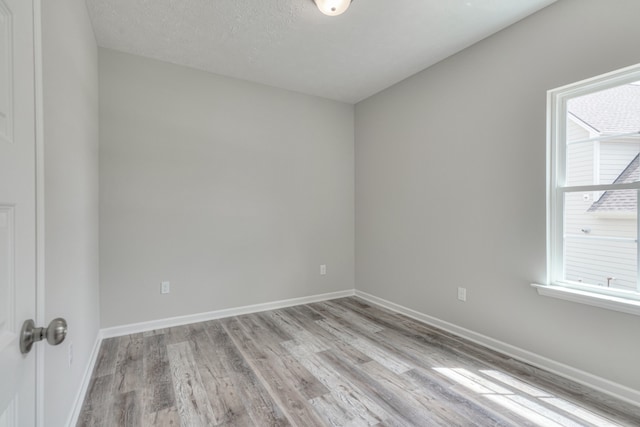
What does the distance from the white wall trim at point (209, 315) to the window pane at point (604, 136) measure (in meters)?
2.83

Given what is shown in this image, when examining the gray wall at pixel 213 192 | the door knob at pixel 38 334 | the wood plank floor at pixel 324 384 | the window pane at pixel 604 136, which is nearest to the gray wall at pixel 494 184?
the window pane at pixel 604 136

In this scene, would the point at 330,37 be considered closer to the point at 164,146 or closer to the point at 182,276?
the point at 164,146

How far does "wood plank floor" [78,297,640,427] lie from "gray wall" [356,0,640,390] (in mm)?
325

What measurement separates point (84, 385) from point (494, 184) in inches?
131

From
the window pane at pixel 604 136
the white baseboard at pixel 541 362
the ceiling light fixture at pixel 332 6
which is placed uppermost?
the ceiling light fixture at pixel 332 6

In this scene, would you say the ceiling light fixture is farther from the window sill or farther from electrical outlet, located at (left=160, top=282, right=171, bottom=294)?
electrical outlet, located at (left=160, top=282, right=171, bottom=294)

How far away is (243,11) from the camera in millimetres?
2199

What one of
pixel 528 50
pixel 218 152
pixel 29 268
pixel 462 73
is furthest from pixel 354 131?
pixel 29 268

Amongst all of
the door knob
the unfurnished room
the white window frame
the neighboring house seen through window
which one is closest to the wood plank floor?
the unfurnished room

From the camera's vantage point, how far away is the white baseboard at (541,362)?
1.82 meters

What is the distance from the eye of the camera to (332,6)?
2.05m

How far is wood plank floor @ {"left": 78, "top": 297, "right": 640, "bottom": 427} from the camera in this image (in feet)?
5.52

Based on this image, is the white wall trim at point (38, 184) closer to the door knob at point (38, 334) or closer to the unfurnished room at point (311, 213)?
the unfurnished room at point (311, 213)

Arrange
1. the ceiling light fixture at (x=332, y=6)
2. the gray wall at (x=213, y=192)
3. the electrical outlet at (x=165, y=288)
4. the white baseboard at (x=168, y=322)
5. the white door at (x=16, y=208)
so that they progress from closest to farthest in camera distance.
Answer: the white door at (x=16, y=208) < the white baseboard at (x=168, y=322) < the ceiling light fixture at (x=332, y=6) < the gray wall at (x=213, y=192) < the electrical outlet at (x=165, y=288)
